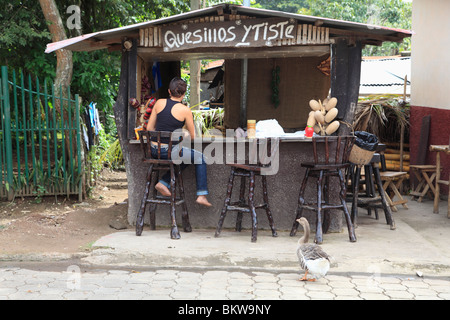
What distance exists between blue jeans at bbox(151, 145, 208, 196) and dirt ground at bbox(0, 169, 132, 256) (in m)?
1.26

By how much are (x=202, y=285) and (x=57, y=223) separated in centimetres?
321

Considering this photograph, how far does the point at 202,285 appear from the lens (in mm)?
4926

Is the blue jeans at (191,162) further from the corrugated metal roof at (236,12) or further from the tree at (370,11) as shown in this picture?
the tree at (370,11)

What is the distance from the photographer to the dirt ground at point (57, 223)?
247 inches

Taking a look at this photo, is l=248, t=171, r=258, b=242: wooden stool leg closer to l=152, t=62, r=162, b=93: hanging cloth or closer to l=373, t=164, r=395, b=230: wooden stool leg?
l=373, t=164, r=395, b=230: wooden stool leg

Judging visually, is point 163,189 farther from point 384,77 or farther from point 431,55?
Result: point 384,77

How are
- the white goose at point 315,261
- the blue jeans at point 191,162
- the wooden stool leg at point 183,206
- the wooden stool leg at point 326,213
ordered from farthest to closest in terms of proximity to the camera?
the wooden stool leg at point 326,213, the wooden stool leg at point 183,206, the blue jeans at point 191,162, the white goose at point 315,261

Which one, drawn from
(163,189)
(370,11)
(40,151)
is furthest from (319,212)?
(370,11)

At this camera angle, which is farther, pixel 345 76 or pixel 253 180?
pixel 345 76

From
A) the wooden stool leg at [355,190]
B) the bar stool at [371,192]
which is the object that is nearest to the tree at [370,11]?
the bar stool at [371,192]

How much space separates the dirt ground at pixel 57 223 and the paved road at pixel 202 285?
2.54 ft

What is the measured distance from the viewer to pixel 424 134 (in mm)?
9711

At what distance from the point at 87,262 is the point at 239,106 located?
5808 millimetres
